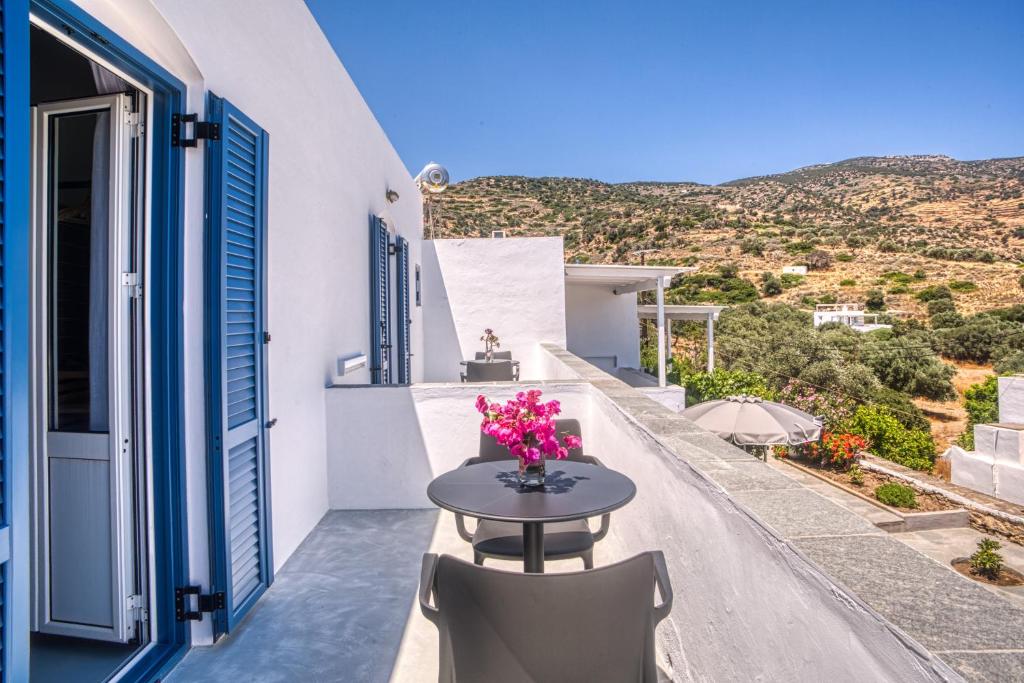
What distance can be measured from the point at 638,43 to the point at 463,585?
15.2m

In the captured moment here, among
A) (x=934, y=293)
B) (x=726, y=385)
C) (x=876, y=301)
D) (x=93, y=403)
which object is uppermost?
(x=934, y=293)

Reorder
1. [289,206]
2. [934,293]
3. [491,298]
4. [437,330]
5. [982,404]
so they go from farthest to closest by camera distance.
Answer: [934,293] → [982,404] → [437,330] → [491,298] → [289,206]

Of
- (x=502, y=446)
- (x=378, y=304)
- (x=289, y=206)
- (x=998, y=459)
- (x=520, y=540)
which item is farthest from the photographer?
(x=998, y=459)

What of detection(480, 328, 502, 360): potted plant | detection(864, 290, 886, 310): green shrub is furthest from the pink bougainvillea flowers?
detection(864, 290, 886, 310): green shrub

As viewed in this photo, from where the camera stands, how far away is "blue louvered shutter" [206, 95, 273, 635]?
2.55 meters

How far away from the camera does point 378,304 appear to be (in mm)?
5758

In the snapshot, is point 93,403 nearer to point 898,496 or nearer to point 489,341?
point 489,341

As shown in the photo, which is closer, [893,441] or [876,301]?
[893,441]

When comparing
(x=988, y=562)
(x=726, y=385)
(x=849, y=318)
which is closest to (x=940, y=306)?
(x=849, y=318)

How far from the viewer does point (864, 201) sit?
122 feet

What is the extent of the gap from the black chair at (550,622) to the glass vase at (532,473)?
1.04m

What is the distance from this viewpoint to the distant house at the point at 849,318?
22.5 meters

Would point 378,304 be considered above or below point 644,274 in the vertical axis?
below

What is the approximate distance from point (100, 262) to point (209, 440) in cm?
87
